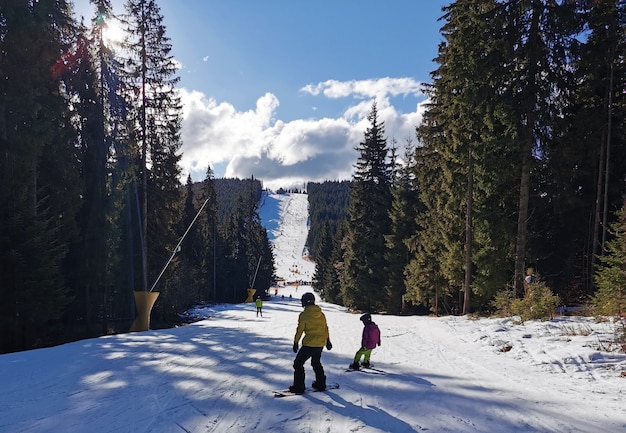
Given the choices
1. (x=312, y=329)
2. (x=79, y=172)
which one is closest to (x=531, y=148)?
(x=312, y=329)

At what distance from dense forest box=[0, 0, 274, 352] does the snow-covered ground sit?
18.0 ft

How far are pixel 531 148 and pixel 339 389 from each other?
41.3ft

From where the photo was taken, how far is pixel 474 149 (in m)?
17.0

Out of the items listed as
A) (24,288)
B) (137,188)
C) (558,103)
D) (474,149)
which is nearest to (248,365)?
(24,288)

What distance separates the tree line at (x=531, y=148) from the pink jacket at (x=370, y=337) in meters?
6.49

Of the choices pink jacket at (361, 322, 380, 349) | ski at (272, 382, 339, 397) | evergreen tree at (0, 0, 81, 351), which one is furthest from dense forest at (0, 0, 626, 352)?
ski at (272, 382, 339, 397)

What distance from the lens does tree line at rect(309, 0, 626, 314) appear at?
587 inches

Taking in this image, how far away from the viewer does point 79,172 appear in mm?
22500

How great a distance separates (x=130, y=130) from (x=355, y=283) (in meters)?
21.3

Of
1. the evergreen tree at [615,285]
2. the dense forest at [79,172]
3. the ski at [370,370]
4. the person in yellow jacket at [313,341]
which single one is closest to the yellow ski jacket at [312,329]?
the person in yellow jacket at [313,341]

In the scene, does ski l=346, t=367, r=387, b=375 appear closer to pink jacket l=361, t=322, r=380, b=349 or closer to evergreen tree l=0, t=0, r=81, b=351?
pink jacket l=361, t=322, r=380, b=349

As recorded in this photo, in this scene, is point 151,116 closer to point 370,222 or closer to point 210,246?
point 370,222

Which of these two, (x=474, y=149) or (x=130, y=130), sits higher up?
(x=130, y=130)

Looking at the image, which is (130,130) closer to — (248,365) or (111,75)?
(111,75)
